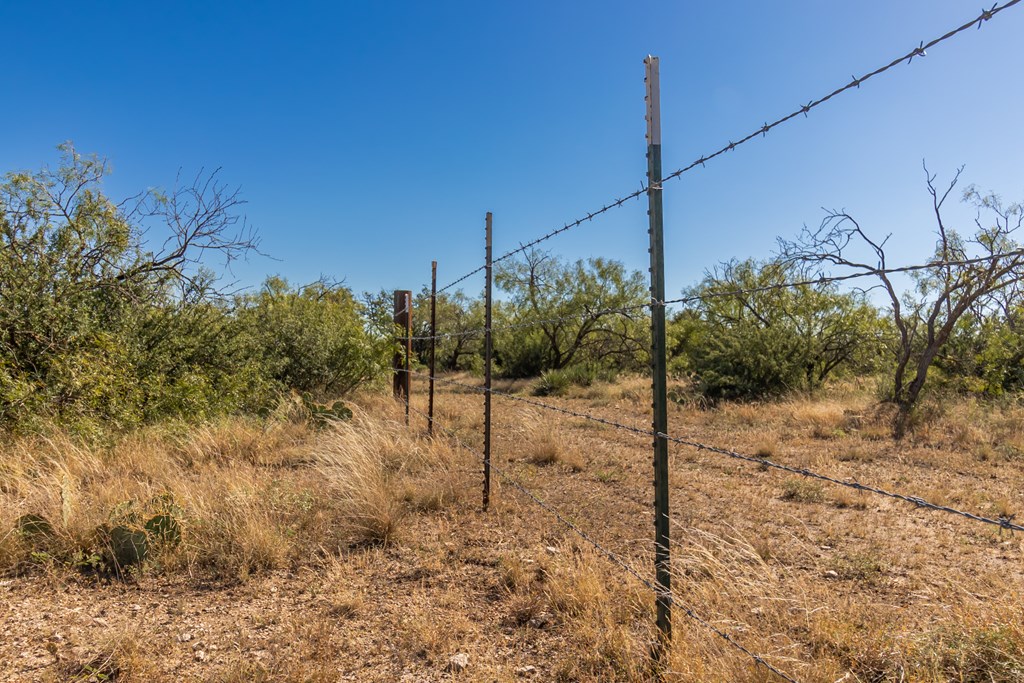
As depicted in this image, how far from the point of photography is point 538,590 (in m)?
3.47

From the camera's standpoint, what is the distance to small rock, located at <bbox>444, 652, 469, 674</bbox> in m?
2.76

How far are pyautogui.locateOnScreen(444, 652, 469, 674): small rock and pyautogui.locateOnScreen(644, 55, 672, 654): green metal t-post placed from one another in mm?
915

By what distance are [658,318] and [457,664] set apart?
190 centimetres

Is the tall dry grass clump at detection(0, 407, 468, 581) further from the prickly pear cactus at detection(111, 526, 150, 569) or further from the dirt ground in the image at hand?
the dirt ground

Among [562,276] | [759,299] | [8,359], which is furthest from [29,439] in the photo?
[562,276]

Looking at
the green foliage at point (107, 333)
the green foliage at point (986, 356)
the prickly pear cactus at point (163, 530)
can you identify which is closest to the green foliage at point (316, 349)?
the green foliage at point (107, 333)

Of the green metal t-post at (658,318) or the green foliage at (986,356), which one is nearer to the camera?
the green metal t-post at (658,318)

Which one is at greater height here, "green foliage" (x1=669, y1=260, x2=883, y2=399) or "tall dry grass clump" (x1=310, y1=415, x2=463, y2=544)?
"green foliage" (x1=669, y1=260, x2=883, y2=399)

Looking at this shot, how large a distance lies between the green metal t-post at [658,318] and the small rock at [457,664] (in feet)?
3.00

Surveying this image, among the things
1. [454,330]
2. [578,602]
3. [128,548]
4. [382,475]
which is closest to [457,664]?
[578,602]

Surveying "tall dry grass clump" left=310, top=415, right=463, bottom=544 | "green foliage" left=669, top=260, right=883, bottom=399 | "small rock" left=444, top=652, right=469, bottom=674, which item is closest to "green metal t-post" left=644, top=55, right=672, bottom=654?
"small rock" left=444, top=652, right=469, bottom=674

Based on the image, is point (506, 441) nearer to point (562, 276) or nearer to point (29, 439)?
point (29, 439)

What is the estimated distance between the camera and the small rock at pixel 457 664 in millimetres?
2760

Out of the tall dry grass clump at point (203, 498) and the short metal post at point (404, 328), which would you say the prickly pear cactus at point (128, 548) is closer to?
the tall dry grass clump at point (203, 498)
